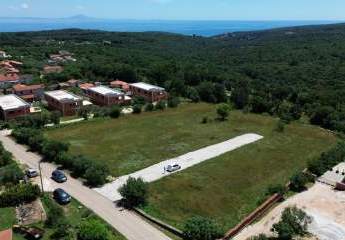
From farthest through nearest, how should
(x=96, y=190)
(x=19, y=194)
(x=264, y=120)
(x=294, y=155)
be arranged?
(x=264, y=120), (x=294, y=155), (x=96, y=190), (x=19, y=194)

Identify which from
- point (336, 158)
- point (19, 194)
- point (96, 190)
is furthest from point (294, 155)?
point (19, 194)

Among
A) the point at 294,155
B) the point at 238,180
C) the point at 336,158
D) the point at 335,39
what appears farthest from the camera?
the point at 335,39

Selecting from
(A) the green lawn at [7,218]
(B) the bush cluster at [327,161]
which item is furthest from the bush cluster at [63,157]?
(B) the bush cluster at [327,161]

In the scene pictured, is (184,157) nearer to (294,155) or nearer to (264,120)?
(294,155)

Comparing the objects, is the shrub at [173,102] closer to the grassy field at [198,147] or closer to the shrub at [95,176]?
the grassy field at [198,147]

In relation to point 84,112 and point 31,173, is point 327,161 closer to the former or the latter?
point 31,173

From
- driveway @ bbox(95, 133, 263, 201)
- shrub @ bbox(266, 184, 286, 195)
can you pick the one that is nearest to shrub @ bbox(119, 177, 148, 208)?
driveway @ bbox(95, 133, 263, 201)
